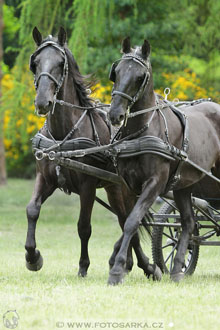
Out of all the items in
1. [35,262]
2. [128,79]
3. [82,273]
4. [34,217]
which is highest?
[128,79]

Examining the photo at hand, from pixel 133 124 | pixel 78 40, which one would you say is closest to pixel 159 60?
pixel 78 40

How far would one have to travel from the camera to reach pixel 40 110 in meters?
6.84

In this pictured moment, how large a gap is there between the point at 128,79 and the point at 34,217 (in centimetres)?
178

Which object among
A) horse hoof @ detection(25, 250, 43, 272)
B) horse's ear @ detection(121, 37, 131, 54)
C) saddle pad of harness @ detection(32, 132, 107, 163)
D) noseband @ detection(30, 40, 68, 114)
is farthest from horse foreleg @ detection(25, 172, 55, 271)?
horse's ear @ detection(121, 37, 131, 54)

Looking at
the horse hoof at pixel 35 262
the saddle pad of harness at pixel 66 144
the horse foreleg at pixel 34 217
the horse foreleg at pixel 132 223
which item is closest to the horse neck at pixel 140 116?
the horse foreleg at pixel 132 223

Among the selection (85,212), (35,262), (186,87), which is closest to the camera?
(35,262)

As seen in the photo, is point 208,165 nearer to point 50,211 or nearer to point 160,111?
point 160,111

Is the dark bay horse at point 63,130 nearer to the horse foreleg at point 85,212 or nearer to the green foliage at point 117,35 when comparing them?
the horse foreleg at point 85,212

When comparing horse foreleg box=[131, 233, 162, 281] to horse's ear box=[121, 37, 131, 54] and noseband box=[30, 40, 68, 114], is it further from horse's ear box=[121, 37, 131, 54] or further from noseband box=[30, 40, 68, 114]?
horse's ear box=[121, 37, 131, 54]

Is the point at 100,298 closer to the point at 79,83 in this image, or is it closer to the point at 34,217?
the point at 34,217

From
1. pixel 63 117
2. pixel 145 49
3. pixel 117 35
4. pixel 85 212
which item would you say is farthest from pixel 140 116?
pixel 117 35

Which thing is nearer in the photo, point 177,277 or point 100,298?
point 100,298

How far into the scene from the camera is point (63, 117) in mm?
7531

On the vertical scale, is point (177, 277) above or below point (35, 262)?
above
